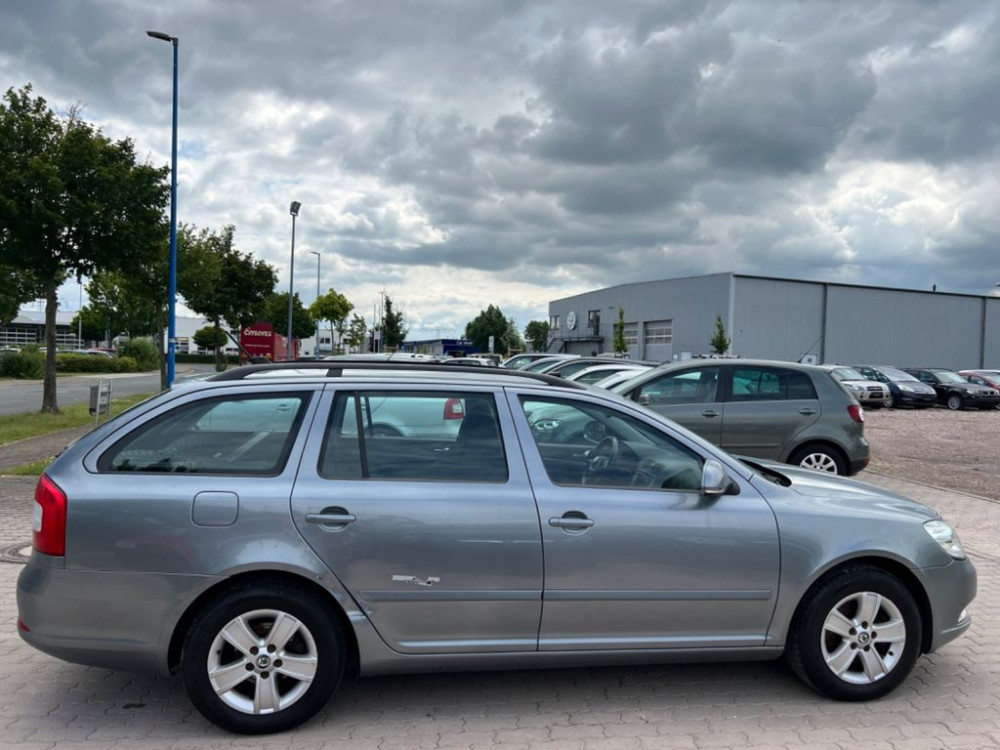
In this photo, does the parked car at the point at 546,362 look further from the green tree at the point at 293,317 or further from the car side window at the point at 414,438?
the green tree at the point at 293,317

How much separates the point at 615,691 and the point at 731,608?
79 cm

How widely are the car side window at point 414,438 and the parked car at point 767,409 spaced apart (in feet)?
18.3

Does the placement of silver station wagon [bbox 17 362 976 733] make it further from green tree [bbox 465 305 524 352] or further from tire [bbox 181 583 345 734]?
green tree [bbox 465 305 524 352]

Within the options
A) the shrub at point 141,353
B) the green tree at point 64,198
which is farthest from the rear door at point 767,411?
the shrub at point 141,353

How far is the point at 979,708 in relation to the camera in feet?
12.6

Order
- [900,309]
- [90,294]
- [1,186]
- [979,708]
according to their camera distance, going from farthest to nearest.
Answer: [90,294] → [900,309] → [1,186] → [979,708]

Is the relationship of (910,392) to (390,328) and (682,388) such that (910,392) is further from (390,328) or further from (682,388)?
(390,328)

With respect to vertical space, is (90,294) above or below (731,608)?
above

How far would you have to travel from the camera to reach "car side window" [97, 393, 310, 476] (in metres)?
3.50

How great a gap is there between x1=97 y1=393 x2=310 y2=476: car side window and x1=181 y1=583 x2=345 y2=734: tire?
58 cm

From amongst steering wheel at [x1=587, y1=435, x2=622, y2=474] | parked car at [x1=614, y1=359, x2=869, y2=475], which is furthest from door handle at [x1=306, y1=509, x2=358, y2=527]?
parked car at [x1=614, y1=359, x2=869, y2=475]

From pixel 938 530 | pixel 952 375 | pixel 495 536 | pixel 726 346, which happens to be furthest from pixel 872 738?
pixel 726 346

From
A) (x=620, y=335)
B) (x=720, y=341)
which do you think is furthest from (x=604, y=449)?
(x=620, y=335)

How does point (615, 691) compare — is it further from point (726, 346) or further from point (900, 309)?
point (900, 309)
